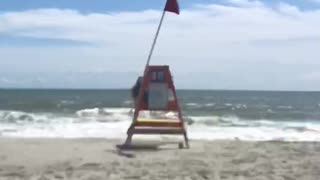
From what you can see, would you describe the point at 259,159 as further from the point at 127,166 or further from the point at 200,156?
the point at 127,166

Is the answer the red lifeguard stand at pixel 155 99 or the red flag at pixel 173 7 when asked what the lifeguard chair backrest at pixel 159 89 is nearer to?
the red lifeguard stand at pixel 155 99

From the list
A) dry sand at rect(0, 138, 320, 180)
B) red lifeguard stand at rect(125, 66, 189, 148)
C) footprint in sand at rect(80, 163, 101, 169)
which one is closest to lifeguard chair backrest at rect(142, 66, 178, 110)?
red lifeguard stand at rect(125, 66, 189, 148)

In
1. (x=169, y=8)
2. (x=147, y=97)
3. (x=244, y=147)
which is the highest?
(x=169, y=8)

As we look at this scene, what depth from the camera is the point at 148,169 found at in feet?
32.3

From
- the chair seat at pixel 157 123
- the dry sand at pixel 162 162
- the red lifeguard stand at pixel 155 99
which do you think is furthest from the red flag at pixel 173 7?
the dry sand at pixel 162 162

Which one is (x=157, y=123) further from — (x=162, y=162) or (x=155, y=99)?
(x=162, y=162)

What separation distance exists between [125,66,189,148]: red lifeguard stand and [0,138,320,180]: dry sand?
44 centimetres

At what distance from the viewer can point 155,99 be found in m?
12.0

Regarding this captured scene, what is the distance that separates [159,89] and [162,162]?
1.86 metres

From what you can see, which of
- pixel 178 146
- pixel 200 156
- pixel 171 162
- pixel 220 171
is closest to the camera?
pixel 220 171

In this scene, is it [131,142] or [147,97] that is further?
[131,142]

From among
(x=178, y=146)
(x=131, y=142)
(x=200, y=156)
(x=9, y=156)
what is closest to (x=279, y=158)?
(x=200, y=156)

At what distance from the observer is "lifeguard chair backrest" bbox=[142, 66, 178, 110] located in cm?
1199

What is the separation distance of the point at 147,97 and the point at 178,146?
1.37 m
